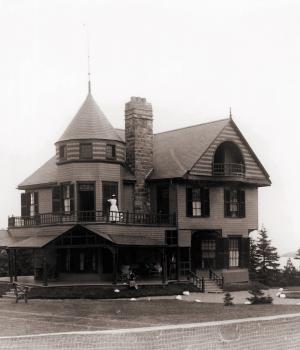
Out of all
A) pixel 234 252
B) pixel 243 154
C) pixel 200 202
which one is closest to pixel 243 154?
pixel 243 154

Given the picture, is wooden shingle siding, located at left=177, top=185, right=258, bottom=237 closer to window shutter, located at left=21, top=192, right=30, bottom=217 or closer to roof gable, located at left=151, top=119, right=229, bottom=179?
roof gable, located at left=151, top=119, right=229, bottom=179

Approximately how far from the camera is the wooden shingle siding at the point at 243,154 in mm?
35344

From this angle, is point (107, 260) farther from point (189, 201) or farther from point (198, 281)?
point (189, 201)

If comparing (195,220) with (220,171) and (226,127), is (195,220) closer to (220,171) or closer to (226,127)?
(220,171)

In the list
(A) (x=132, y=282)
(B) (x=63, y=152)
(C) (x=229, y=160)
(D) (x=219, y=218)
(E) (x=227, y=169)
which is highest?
(B) (x=63, y=152)

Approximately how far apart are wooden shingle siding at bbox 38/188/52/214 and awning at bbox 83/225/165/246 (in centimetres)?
678

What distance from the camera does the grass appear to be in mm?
17516

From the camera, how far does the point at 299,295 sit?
3172cm

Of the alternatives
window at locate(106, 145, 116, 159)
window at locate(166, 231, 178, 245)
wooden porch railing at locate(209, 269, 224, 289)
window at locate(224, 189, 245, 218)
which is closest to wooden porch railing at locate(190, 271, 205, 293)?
wooden porch railing at locate(209, 269, 224, 289)

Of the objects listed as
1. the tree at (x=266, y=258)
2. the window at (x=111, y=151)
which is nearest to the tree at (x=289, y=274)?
the tree at (x=266, y=258)

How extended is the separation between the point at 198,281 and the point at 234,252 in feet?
14.3

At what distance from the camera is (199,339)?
11172mm

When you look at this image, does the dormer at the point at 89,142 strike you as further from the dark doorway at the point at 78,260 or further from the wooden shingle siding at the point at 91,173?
the dark doorway at the point at 78,260

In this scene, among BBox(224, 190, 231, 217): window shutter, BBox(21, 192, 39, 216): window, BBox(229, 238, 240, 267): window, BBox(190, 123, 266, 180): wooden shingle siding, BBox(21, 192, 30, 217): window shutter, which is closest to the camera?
BBox(190, 123, 266, 180): wooden shingle siding
